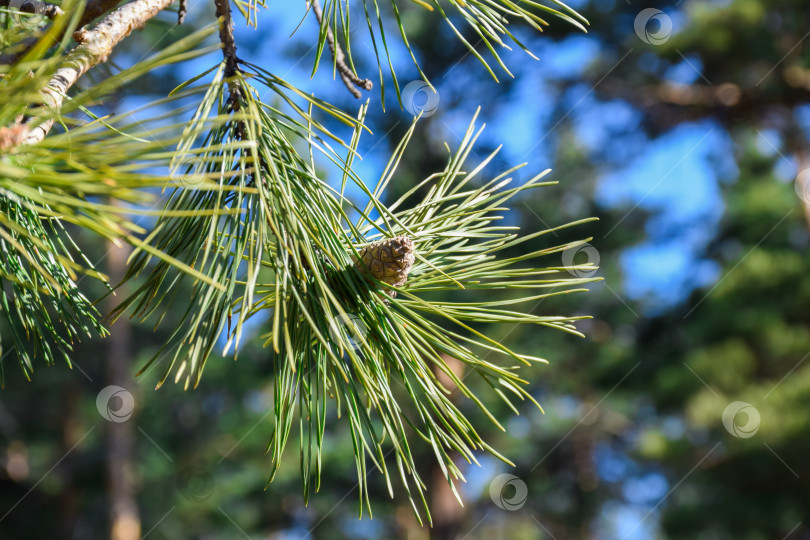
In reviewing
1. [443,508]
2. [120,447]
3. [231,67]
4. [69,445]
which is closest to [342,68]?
[231,67]

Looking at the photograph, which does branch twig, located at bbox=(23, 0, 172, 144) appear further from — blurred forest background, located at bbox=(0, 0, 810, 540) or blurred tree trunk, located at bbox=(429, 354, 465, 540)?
blurred tree trunk, located at bbox=(429, 354, 465, 540)

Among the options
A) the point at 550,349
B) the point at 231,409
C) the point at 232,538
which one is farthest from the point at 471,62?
the point at 232,538

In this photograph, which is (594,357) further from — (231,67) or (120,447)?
(231,67)

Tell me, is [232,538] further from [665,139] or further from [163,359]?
[665,139]

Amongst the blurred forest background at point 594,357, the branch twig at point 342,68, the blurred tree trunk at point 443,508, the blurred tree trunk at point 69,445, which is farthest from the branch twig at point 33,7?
the blurred tree trunk at point 69,445

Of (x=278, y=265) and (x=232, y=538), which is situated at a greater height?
(x=278, y=265)

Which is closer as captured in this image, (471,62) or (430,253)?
(430,253)

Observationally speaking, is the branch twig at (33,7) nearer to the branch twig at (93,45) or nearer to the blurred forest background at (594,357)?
the branch twig at (93,45)
